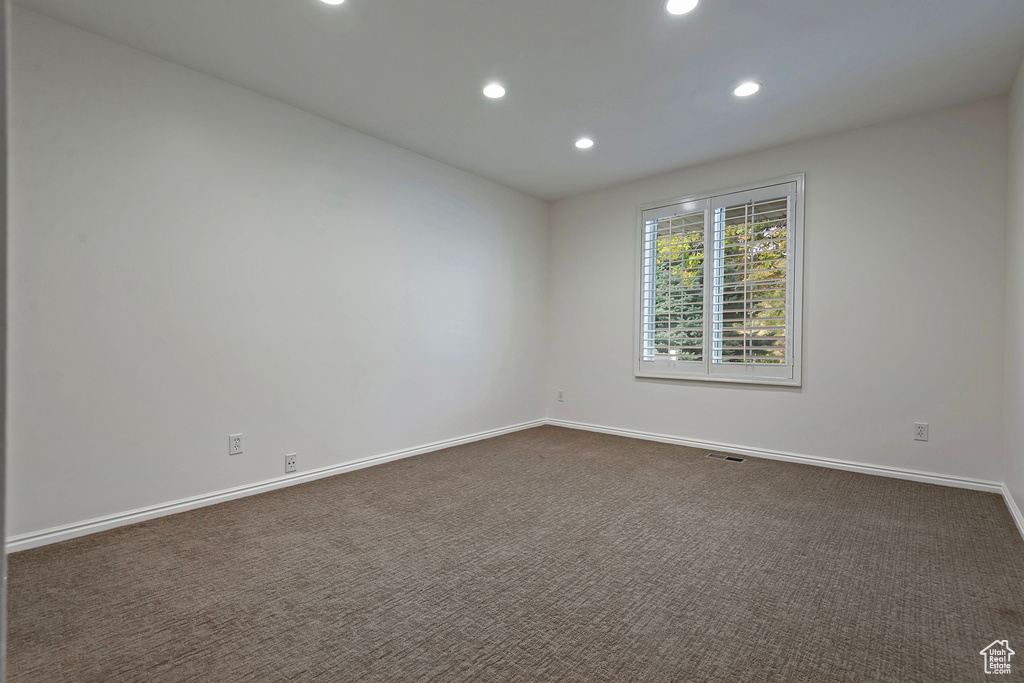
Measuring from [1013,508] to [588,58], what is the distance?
349 cm

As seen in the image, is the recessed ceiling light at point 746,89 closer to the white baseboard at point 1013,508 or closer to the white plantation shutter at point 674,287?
the white plantation shutter at point 674,287

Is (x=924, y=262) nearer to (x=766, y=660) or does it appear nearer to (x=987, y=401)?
(x=987, y=401)

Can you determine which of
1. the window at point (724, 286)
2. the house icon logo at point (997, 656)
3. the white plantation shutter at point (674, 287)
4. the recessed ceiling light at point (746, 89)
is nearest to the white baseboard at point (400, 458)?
the window at point (724, 286)

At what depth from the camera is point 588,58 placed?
2801 mm

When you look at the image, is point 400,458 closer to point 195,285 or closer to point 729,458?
point 195,285

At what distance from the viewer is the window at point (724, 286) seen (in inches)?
158

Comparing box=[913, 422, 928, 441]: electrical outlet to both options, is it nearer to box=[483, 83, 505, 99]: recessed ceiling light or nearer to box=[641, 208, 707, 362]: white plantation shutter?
box=[641, 208, 707, 362]: white plantation shutter

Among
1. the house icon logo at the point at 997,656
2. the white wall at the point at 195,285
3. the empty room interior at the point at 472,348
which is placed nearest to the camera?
the house icon logo at the point at 997,656

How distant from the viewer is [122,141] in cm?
267

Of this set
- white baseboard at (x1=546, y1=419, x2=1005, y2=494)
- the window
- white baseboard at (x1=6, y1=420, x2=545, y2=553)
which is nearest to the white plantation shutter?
the window

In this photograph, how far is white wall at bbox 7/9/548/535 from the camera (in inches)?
96.1

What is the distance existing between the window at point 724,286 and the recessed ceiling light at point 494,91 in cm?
221

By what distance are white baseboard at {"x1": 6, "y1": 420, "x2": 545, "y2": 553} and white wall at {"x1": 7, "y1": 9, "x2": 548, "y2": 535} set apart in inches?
1.8

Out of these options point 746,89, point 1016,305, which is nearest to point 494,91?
point 746,89
